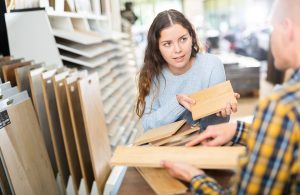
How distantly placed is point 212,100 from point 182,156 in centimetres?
36

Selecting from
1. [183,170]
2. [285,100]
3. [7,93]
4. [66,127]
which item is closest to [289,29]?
[285,100]

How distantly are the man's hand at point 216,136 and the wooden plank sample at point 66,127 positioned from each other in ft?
3.44

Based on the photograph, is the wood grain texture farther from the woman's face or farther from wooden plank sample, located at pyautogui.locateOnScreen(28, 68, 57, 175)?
wooden plank sample, located at pyautogui.locateOnScreen(28, 68, 57, 175)

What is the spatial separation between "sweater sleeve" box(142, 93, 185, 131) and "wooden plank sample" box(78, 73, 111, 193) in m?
0.57

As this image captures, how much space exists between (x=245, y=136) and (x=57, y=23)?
1980 millimetres

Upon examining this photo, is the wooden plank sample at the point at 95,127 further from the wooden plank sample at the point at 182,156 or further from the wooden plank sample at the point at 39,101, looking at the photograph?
the wooden plank sample at the point at 182,156

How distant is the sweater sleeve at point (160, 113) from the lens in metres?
1.36

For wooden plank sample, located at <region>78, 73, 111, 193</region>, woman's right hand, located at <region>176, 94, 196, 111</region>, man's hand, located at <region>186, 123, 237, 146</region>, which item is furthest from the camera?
wooden plank sample, located at <region>78, 73, 111, 193</region>

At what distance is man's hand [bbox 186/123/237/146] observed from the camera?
100 centimetres

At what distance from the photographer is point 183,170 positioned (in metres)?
0.85

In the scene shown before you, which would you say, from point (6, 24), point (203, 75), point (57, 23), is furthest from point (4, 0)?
point (203, 75)

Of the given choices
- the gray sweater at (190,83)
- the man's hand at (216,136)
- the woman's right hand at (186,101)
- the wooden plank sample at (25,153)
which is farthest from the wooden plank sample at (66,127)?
the man's hand at (216,136)

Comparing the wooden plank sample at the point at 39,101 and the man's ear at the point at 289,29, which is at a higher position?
the man's ear at the point at 289,29

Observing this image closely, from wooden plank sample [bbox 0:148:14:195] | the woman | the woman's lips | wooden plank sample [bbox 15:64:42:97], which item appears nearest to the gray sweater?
the woman
